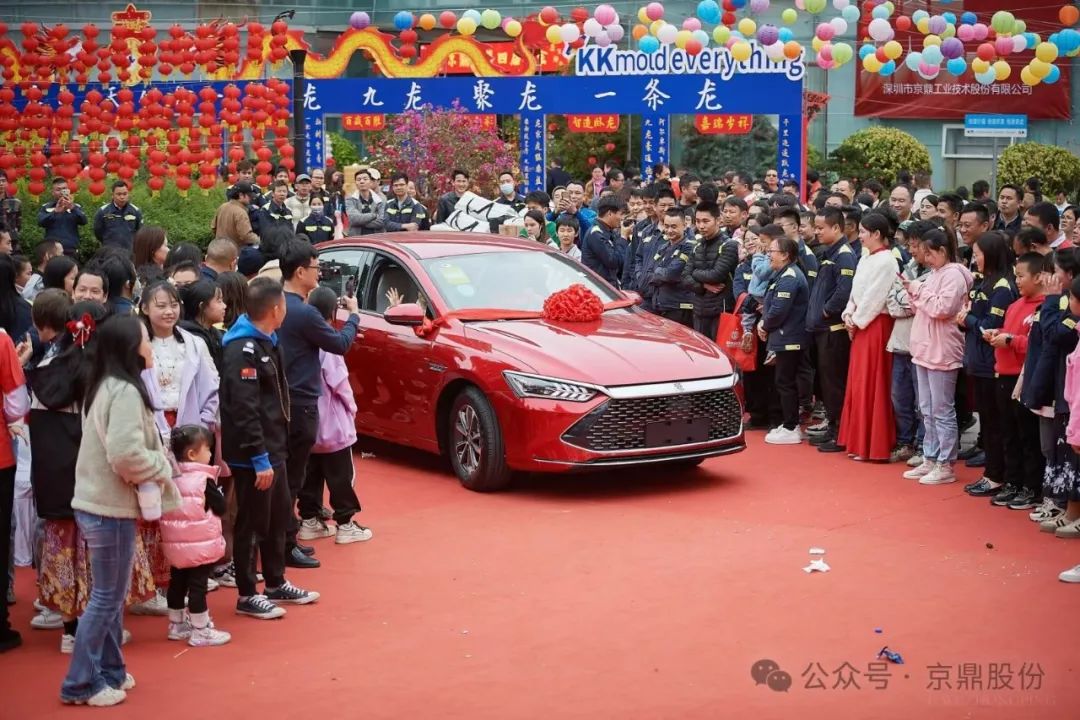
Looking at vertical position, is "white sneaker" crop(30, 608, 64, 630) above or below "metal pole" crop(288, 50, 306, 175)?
below

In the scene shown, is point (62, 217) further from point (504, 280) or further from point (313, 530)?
point (313, 530)

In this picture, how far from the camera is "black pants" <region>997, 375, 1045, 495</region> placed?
30.6ft

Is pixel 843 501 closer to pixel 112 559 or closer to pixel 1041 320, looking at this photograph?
pixel 1041 320

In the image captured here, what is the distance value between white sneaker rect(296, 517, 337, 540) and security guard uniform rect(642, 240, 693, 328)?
4876mm

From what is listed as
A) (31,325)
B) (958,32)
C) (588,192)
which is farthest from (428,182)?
(31,325)

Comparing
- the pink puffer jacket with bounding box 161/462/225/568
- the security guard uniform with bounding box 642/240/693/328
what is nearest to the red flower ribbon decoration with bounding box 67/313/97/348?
the pink puffer jacket with bounding box 161/462/225/568

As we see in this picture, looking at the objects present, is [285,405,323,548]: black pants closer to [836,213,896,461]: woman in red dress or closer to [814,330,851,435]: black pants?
[836,213,896,461]: woman in red dress

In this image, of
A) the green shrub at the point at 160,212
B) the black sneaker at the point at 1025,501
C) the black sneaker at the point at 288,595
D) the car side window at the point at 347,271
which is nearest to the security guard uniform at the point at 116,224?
the green shrub at the point at 160,212

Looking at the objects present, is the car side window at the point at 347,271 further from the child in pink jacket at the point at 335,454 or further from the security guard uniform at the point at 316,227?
the security guard uniform at the point at 316,227

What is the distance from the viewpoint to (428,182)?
22.3 m

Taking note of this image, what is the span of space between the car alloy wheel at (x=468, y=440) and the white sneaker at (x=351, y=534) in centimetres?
124

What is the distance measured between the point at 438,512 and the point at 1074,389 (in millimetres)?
4003

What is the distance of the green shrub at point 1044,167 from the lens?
29.2 metres

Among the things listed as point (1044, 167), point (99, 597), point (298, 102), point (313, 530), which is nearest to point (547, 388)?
point (313, 530)
